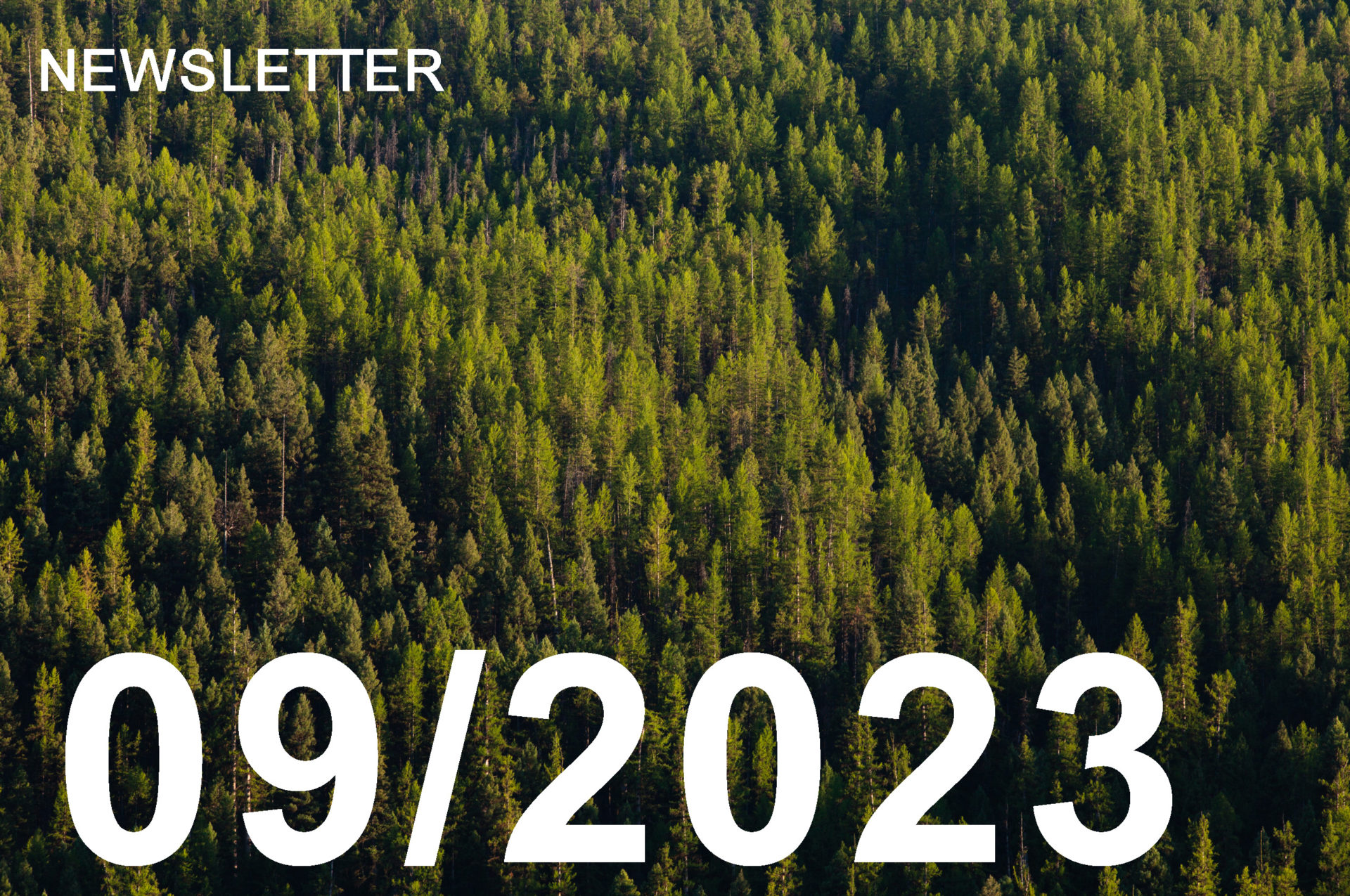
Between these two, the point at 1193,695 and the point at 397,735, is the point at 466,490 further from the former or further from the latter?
the point at 1193,695

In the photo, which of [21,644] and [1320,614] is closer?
[21,644]

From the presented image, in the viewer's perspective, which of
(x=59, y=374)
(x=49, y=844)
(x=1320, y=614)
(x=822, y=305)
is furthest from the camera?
(x=822, y=305)

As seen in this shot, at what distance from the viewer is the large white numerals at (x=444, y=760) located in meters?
74.3

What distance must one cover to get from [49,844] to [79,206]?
83.2 m

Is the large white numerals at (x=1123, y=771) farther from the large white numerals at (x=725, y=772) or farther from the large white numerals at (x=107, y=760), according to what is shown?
the large white numerals at (x=107, y=760)

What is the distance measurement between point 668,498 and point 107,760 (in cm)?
5545

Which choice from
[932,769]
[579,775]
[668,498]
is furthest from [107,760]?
[668,498]

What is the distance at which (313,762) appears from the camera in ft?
325

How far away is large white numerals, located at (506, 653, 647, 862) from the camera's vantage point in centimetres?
7694

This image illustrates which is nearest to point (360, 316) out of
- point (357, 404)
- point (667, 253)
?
point (357, 404)

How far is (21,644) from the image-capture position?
102750 millimetres

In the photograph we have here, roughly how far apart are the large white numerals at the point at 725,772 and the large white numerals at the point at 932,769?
4.04 meters

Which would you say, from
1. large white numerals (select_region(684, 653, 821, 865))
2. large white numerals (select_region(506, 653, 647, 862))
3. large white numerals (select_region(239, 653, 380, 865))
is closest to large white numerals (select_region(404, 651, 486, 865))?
large white numerals (select_region(506, 653, 647, 862))

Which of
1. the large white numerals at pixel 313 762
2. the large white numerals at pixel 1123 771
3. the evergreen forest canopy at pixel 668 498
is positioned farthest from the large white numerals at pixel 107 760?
the large white numerals at pixel 1123 771
